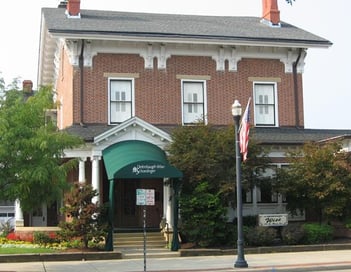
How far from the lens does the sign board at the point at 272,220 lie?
2502cm

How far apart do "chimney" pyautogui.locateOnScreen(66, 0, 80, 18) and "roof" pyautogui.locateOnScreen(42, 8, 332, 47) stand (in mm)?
279

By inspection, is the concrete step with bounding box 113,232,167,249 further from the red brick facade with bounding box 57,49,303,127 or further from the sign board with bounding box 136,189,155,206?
the sign board with bounding box 136,189,155,206

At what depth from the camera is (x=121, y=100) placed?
91.1 feet

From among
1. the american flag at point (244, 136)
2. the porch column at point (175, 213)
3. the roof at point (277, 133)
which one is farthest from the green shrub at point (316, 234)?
the american flag at point (244, 136)

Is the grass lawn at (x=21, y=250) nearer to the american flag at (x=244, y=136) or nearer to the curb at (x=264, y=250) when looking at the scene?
the curb at (x=264, y=250)

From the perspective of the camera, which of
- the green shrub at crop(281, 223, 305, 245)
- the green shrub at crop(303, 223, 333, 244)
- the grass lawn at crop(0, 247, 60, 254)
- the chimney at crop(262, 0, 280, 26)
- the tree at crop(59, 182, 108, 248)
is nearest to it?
the grass lawn at crop(0, 247, 60, 254)

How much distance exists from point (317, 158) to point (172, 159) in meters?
5.72

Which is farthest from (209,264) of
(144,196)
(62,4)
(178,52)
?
(62,4)

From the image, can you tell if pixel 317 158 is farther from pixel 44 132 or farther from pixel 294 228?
pixel 44 132

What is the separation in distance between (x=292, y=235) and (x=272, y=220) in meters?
1.10

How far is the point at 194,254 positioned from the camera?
22875mm

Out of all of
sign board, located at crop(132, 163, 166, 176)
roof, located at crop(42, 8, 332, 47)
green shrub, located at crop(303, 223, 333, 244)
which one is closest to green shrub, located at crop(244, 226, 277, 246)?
green shrub, located at crop(303, 223, 333, 244)

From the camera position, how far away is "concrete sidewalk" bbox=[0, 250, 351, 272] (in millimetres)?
18672

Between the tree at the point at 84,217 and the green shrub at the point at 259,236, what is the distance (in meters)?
5.46
